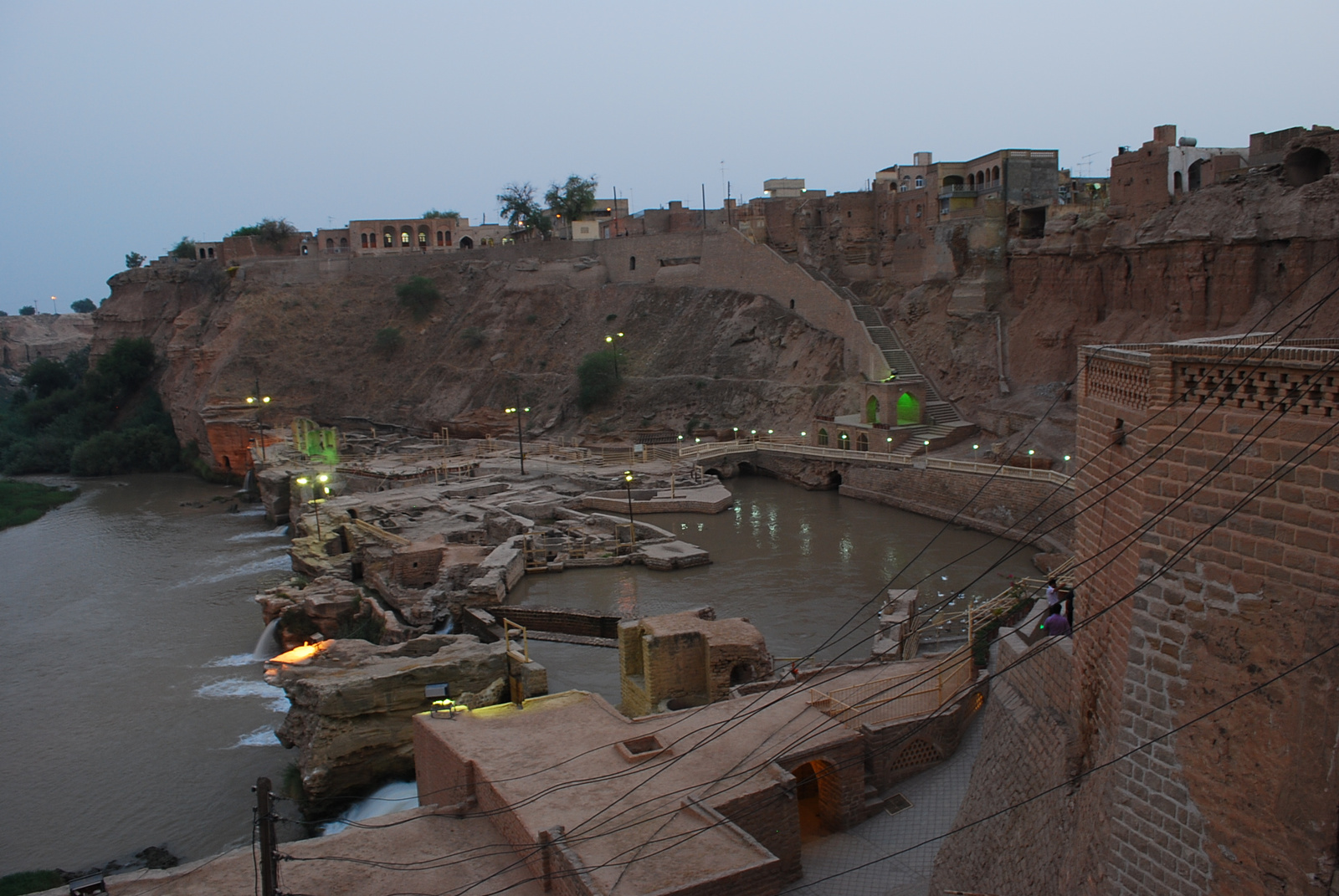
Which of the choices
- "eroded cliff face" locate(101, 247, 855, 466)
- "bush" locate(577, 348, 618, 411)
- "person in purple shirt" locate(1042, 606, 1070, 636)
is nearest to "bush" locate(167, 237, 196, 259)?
"eroded cliff face" locate(101, 247, 855, 466)

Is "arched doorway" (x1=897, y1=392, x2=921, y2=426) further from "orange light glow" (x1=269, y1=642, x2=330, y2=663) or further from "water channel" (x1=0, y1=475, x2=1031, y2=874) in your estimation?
"orange light glow" (x1=269, y1=642, x2=330, y2=663)

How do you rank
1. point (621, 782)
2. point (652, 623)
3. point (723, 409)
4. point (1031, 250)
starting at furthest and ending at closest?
point (723, 409)
point (1031, 250)
point (652, 623)
point (621, 782)

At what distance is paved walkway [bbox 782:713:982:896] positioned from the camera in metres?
9.56

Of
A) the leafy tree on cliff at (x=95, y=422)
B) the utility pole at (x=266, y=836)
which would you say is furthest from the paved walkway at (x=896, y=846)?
the leafy tree on cliff at (x=95, y=422)

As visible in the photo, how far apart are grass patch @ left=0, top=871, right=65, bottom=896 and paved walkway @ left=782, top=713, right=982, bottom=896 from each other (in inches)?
365

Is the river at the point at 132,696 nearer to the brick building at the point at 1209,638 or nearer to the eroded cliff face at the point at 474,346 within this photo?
the brick building at the point at 1209,638

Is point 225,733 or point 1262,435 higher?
point 1262,435

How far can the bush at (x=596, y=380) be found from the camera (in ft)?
137

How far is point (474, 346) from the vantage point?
48594 millimetres

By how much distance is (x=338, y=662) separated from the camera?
52.4ft

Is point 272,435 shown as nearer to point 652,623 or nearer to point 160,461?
point 160,461

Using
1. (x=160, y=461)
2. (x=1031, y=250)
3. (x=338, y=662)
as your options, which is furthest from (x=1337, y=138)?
(x=160, y=461)

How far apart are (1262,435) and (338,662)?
14.1m

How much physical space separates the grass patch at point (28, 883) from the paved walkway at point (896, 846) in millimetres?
9261
